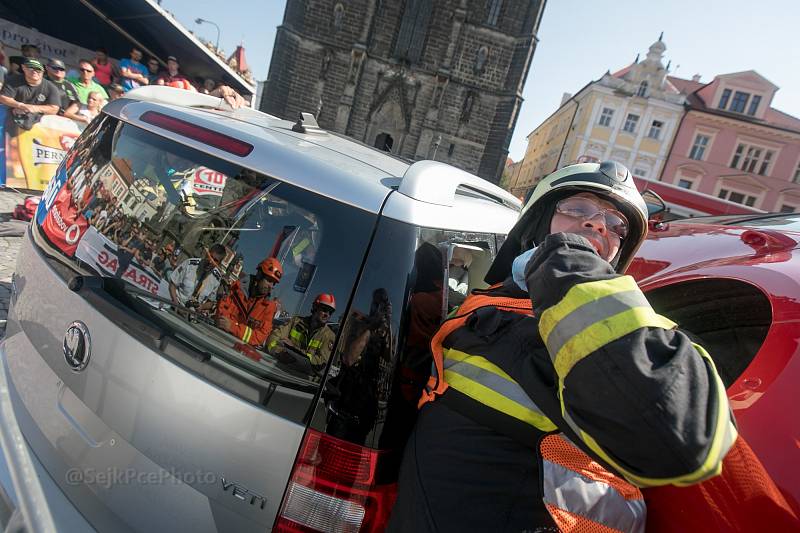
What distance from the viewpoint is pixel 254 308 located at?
132cm

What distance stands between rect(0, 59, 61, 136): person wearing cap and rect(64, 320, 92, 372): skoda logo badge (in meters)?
6.79

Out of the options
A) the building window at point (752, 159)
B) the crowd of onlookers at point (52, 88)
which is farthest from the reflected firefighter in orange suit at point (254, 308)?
the building window at point (752, 159)

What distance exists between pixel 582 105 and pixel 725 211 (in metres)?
28.6

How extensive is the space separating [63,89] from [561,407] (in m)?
8.99

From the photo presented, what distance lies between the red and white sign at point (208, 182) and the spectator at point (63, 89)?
7.13 meters

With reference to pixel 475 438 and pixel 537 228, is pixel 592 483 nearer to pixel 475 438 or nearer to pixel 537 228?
pixel 475 438

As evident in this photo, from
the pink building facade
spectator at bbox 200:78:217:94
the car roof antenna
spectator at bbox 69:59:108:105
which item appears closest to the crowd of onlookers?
spectator at bbox 69:59:108:105

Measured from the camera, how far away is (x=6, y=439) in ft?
5.12

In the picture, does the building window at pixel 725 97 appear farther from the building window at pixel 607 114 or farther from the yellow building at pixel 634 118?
the building window at pixel 607 114

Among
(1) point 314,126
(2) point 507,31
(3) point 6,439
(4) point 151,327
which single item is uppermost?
(2) point 507,31

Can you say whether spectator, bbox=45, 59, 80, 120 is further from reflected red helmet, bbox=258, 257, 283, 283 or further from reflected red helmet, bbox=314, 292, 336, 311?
reflected red helmet, bbox=314, 292, 336, 311

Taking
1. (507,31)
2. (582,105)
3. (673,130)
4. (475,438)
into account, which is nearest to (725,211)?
(475,438)

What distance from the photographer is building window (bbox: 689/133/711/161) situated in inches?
1251

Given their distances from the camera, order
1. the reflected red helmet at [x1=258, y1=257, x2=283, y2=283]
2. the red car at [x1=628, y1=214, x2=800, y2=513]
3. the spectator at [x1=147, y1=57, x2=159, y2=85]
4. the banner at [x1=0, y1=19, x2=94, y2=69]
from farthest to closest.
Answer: the spectator at [x1=147, y1=57, x2=159, y2=85]
the banner at [x1=0, y1=19, x2=94, y2=69]
the reflected red helmet at [x1=258, y1=257, x2=283, y2=283]
the red car at [x1=628, y1=214, x2=800, y2=513]
